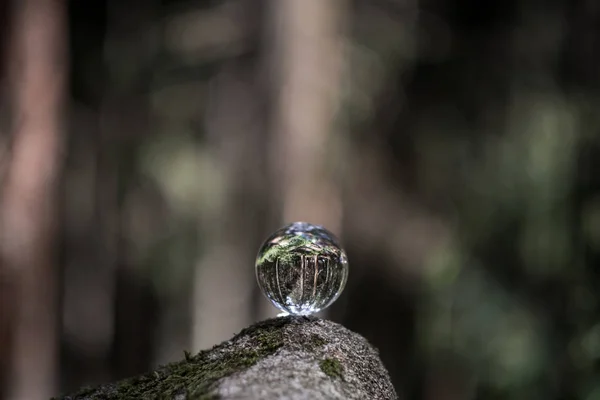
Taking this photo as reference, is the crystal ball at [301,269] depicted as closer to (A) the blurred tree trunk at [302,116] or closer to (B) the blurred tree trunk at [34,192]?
(A) the blurred tree trunk at [302,116]

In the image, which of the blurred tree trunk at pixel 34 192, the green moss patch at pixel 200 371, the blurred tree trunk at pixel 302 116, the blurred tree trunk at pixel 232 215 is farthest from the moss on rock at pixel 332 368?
the blurred tree trunk at pixel 232 215

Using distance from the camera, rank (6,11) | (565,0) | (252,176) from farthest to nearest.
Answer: (252,176)
(6,11)
(565,0)

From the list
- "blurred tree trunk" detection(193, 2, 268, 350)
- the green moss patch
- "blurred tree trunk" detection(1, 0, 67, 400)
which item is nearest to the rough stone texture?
the green moss patch

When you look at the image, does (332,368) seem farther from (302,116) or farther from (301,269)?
(302,116)

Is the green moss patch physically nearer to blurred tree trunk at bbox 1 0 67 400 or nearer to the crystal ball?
the crystal ball

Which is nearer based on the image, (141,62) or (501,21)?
(501,21)

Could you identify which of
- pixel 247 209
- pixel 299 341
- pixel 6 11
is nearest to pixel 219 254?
pixel 247 209

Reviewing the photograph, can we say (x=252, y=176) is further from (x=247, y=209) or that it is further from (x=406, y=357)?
(x=406, y=357)
